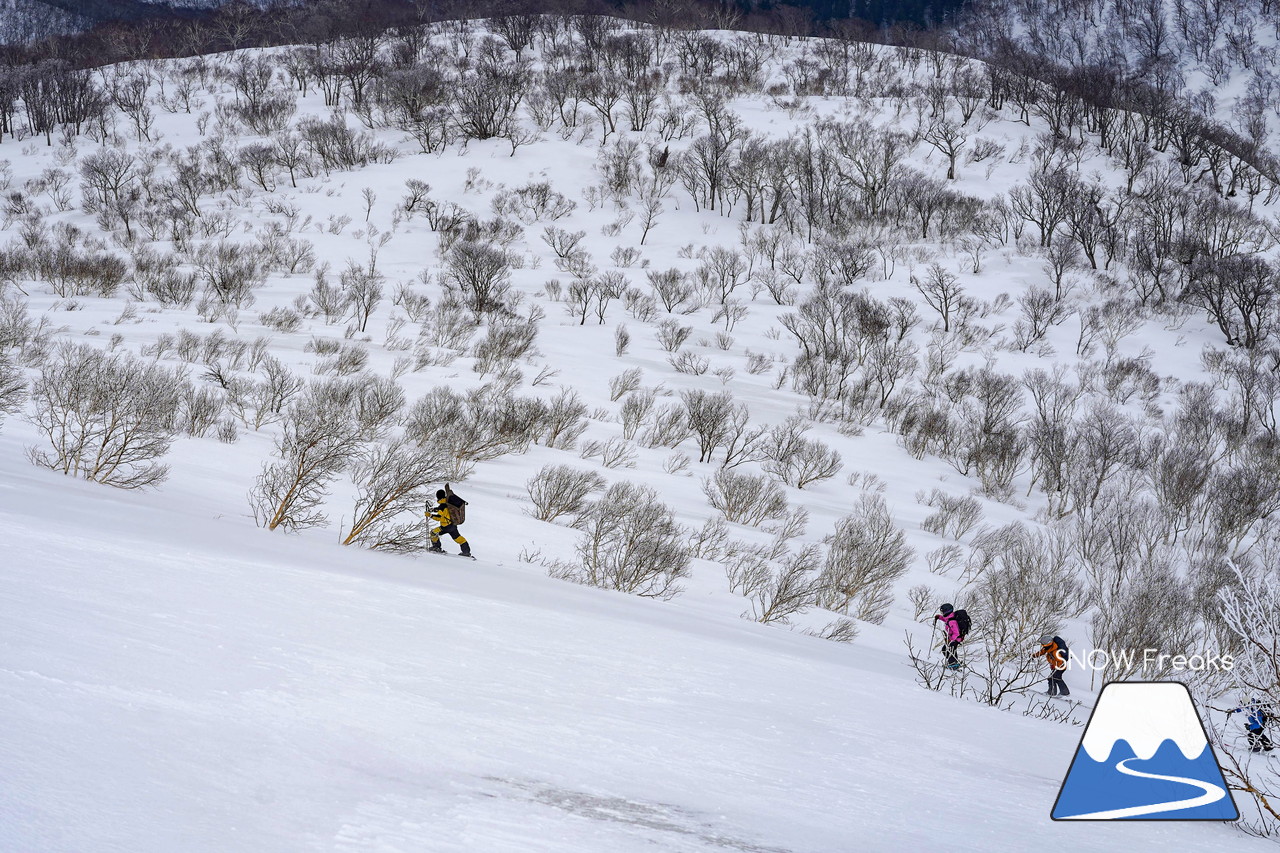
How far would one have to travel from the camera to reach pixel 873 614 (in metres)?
12.6

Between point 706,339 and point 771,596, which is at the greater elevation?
point 706,339

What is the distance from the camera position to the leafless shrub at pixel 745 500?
16906 millimetres

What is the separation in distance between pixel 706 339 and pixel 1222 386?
2178cm

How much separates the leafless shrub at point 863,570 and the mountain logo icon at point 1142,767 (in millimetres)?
10666

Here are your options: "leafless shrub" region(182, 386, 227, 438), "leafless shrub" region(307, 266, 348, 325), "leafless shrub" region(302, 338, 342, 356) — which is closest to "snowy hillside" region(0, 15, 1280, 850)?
"leafless shrub" region(182, 386, 227, 438)

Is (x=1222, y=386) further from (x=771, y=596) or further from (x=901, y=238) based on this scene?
(x=771, y=596)

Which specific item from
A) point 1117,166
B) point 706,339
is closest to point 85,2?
point 706,339

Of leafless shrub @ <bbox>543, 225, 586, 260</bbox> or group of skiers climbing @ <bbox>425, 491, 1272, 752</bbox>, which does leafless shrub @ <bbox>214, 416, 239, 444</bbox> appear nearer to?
group of skiers climbing @ <bbox>425, 491, 1272, 752</bbox>

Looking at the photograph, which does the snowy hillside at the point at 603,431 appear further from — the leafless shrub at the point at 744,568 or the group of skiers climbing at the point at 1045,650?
the group of skiers climbing at the point at 1045,650

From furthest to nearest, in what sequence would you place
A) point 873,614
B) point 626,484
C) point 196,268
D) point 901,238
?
point 901,238 → point 196,268 → point 626,484 → point 873,614

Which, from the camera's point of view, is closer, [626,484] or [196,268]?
[626,484]

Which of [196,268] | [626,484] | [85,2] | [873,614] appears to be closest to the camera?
[873,614]

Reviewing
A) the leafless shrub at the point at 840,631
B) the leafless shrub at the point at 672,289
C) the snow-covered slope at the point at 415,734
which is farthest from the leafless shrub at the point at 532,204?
the snow-covered slope at the point at 415,734

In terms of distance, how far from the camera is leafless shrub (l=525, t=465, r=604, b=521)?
1431 cm
